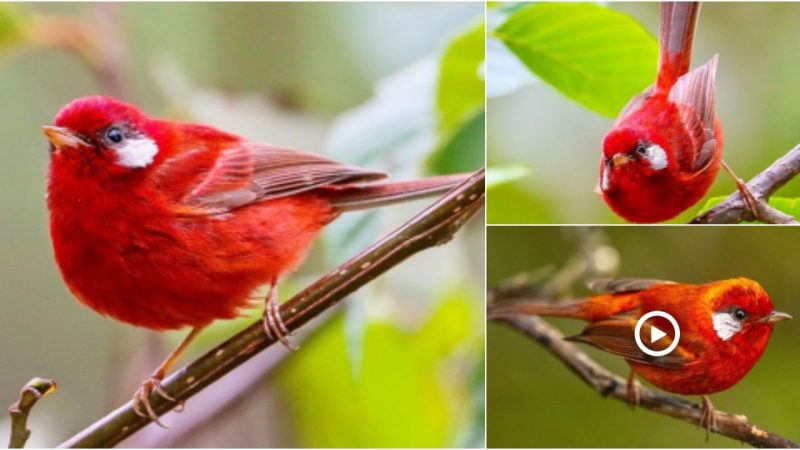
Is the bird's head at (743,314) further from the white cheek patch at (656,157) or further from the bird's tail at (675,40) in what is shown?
the bird's tail at (675,40)

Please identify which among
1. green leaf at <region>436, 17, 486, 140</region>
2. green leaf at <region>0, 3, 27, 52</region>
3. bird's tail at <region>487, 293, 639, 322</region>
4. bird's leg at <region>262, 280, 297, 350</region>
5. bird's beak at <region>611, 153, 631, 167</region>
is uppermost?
green leaf at <region>0, 3, 27, 52</region>

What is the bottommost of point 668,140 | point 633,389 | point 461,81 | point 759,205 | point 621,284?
point 633,389

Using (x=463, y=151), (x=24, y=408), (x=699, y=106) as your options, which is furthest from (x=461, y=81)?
(x=24, y=408)

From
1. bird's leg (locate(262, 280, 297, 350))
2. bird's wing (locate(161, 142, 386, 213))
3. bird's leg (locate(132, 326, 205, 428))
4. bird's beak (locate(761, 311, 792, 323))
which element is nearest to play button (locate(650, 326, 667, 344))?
bird's beak (locate(761, 311, 792, 323))

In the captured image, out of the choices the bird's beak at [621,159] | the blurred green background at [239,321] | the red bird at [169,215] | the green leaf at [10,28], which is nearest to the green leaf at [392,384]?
the blurred green background at [239,321]

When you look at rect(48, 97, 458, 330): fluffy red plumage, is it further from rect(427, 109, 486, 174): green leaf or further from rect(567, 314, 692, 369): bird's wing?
rect(567, 314, 692, 369): bird's wing

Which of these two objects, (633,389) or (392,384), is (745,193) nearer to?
(633,389)
